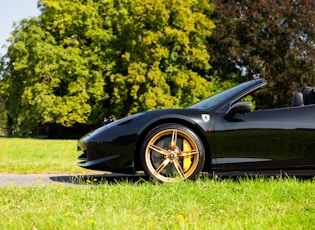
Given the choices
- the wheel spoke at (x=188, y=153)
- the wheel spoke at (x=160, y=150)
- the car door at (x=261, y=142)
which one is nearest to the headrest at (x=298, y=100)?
the car door at (x=261, y=142)

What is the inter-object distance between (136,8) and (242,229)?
27969mm

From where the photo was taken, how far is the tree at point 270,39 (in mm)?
28609

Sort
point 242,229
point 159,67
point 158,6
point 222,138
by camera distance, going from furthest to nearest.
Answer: point 159,67, point 158,6, point 222,138, point 242,229

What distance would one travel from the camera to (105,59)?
32.3 meters

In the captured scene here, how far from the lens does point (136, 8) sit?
2991 centimetres

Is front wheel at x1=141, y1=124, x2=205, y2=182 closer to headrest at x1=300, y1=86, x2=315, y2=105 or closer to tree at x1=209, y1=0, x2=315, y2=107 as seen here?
headrest at x1=300, y1=86, x2=315, y2=105

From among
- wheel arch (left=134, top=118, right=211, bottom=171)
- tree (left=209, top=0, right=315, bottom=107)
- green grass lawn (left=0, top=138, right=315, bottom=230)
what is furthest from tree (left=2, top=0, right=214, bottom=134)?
green grass lawn (left=0, top=138, right=315, bottom=230)

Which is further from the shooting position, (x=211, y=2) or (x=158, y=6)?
(x=211, y=2)

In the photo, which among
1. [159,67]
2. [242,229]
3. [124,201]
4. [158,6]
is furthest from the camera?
[159,67]

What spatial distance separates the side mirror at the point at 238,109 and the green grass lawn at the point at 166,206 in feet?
2.65

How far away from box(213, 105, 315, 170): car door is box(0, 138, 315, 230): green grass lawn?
0.47 meters

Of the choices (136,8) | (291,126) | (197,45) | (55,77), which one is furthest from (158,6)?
(291,126)

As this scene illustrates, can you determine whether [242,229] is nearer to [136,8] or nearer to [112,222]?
[112,222]

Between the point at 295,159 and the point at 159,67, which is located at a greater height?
the point at 159,67
